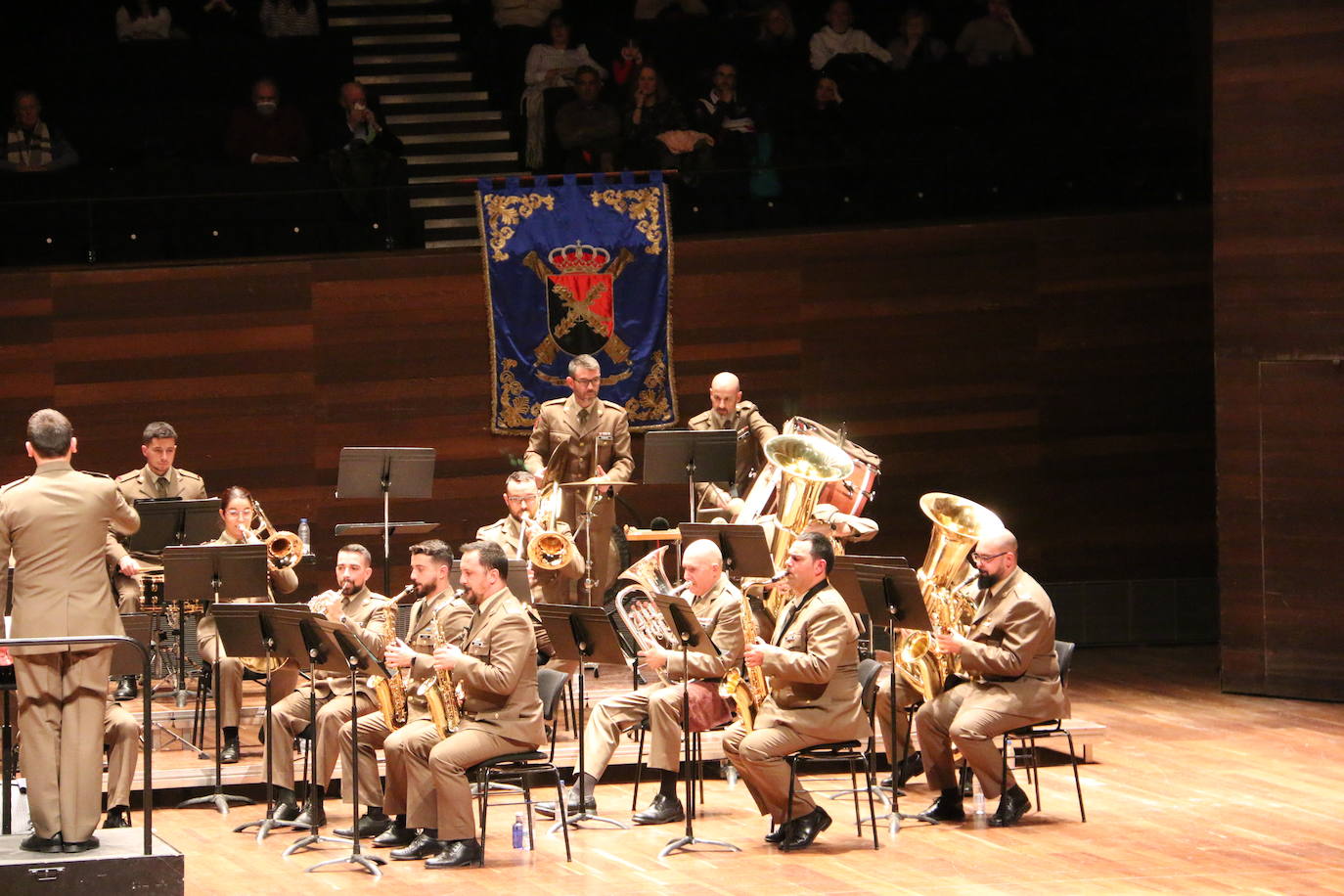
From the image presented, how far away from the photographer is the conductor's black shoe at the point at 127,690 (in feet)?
35.6

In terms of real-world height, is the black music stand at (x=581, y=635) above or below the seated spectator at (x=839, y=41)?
below

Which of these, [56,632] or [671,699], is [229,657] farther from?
[56,632]

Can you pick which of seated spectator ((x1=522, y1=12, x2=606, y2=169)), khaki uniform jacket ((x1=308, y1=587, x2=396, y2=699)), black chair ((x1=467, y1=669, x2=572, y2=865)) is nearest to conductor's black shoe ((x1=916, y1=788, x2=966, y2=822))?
black chair ((x1=467, y1=669, x2=572, y2=865))

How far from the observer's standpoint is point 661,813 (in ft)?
29.3

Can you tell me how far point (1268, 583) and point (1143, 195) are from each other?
3307 millimetres

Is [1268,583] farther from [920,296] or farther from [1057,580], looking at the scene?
[920,296]

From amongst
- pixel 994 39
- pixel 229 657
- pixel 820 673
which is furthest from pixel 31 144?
pixel 820 673

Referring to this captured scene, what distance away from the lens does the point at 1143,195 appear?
1379 cm

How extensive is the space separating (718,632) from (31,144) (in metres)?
6.67

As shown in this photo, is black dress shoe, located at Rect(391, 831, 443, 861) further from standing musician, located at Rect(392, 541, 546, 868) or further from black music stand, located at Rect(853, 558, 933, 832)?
black music stand, located at Rect(853, 558, 933, 832)

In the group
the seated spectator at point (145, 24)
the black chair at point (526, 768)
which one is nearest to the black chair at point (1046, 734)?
the black chair at point (526, 768)

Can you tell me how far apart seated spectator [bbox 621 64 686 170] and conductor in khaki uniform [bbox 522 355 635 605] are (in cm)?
238

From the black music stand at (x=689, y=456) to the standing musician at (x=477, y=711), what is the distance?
2.38 m

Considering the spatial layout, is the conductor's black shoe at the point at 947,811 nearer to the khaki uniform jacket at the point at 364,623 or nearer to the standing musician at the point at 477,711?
the standing musician at the point at 477,711
